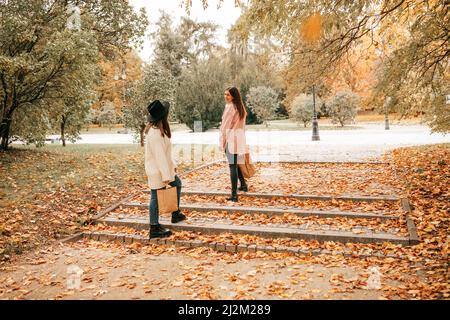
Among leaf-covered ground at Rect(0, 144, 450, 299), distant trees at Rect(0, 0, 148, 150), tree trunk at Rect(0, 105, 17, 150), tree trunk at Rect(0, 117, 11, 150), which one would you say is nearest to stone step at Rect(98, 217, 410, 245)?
leaf-covered ground at Rect(0, 144, 450, 299)

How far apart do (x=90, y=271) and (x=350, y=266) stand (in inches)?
133

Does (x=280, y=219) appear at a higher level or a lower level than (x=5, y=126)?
lower

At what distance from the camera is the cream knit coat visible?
5.61 meters

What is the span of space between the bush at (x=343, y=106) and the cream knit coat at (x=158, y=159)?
26.9 m

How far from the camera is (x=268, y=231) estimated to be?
229 inches

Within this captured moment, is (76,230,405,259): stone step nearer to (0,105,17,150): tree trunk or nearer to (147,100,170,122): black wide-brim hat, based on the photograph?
(147,100,170,122): black wide-brim hat

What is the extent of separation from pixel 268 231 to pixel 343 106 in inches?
1070

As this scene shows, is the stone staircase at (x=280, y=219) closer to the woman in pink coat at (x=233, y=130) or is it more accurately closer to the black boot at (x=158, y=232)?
the black boot at (x=158, y=232)

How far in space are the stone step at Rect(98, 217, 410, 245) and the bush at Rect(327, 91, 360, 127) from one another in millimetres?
26337

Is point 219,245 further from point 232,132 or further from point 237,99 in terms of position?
point 237,99

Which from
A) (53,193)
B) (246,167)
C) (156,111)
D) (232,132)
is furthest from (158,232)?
(53,193)
